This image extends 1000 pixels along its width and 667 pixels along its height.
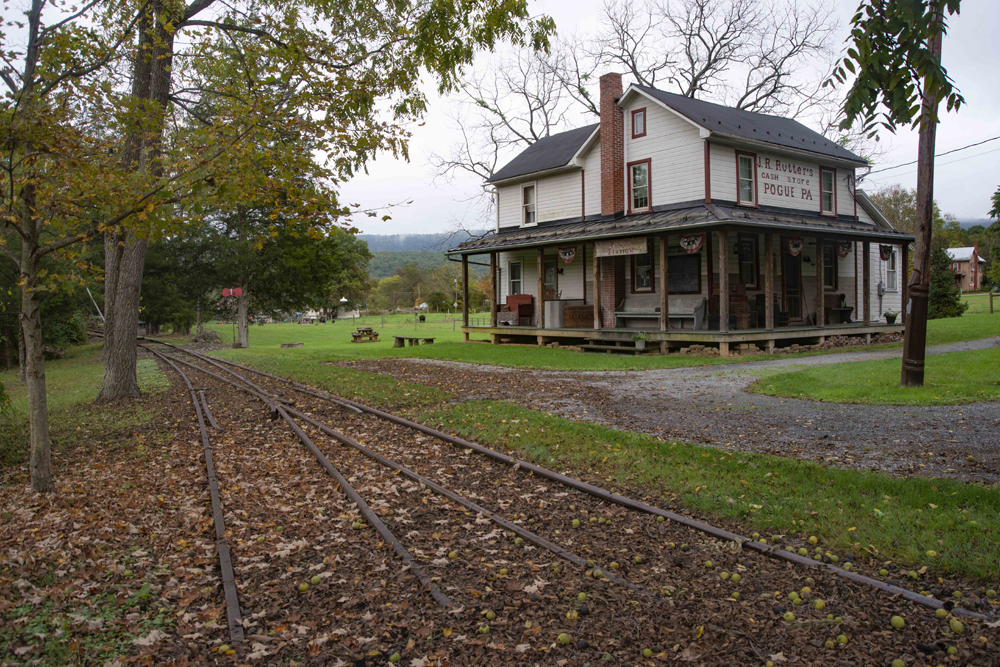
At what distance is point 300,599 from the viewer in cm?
427

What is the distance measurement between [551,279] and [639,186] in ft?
17.7

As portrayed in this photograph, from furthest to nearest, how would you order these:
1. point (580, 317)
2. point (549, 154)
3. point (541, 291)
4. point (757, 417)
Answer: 1. point (549, 154)
2. point (541, 291)
3. point (580, 317)
4. point (757, 417)

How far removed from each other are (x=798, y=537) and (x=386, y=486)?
3.81 meters

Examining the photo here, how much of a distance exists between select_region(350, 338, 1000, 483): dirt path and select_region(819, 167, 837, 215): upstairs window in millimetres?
11693

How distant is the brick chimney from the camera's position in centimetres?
2305

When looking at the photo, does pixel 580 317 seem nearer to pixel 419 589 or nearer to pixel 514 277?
pixel 514 277

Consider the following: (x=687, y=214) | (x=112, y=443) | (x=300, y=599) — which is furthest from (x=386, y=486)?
(x=687, y=214)

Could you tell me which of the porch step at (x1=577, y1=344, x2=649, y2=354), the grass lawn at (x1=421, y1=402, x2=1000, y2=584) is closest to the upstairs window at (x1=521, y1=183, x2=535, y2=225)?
the porch step at (x1=577, y1=344, x2=649, y2=354)

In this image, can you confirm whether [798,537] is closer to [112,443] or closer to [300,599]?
[300,599]

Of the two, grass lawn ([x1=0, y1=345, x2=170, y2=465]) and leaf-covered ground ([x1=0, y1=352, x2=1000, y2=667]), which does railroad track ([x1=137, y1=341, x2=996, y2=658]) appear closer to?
leaf-covered ground ([x1=0, y1=352, x2=1000, y2=667])

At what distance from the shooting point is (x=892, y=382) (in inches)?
463

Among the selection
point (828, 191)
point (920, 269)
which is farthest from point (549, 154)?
point (920, 269)

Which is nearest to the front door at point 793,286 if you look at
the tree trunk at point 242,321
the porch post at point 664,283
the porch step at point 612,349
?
the porch post at point 664,283

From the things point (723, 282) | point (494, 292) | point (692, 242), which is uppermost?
point (692, 242)
